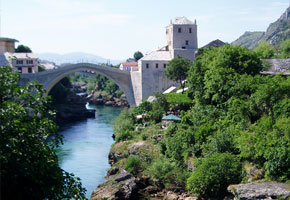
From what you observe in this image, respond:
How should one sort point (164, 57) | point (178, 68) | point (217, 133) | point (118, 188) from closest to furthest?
1. point (118, 188)
2. point (217, 133)
3. point (178, 68)
4. point (164, 57)

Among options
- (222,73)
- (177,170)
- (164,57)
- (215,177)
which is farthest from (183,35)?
(215,177)

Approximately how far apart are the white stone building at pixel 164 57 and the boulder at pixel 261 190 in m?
26.0

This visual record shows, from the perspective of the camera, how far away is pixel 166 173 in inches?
876

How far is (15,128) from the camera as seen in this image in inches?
407

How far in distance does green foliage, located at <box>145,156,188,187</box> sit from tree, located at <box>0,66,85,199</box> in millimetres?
10843

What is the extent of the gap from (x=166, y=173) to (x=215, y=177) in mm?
3457

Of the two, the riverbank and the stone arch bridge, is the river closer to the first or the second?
the riverbank

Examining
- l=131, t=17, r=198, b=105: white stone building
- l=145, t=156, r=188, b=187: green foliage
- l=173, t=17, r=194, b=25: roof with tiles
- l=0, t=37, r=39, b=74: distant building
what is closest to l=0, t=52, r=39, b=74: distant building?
l=0, t=37, r=39, b=74: distant building

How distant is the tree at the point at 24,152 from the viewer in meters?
9.90

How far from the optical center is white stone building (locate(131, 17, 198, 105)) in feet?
142

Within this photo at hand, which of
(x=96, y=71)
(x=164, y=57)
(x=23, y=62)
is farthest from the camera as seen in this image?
(x=23, y=62)

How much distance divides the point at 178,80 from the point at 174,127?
16525 mm

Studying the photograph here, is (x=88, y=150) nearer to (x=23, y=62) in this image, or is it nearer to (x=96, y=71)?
(x=96, y=71)

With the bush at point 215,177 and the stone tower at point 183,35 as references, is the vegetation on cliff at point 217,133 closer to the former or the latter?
the bush at point 215,177
